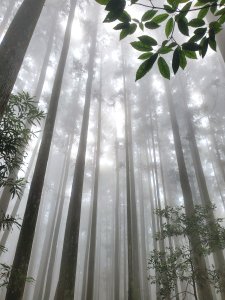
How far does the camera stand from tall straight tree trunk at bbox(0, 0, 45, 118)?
129 inches

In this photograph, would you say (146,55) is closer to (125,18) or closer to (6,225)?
(125,18)

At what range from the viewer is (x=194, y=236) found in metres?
8.20

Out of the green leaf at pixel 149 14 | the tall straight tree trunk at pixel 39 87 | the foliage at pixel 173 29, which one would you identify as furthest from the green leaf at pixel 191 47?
the tall straight tree trunk at pixel 39 87

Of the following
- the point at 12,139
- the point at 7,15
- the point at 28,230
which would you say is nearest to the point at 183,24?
the point at 12,139

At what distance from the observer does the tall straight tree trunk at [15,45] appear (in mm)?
3287

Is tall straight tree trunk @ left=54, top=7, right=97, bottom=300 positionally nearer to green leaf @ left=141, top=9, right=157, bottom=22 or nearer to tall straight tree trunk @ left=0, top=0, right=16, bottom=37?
green leaf @ left=141, top=9, right=157, bottom=22

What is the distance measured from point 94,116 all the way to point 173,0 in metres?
24.5

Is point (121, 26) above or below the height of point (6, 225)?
below

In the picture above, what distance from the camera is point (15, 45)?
374 centimetres

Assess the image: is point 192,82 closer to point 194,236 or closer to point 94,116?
point 94,116

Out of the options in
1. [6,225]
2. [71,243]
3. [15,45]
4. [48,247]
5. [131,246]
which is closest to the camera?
[15,45]

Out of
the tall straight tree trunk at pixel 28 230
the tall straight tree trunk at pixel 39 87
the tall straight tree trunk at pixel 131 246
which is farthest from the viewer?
the tall straight tree trunk at pixel 131 246

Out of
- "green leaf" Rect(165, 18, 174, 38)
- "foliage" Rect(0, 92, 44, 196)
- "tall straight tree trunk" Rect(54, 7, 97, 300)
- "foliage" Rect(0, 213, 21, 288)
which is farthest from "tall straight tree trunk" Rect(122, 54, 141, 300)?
"green leaf" Rect(165, 18, 174, 38)

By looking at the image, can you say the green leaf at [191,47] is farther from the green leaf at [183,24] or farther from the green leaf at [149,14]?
the green leaf at [149,14]
